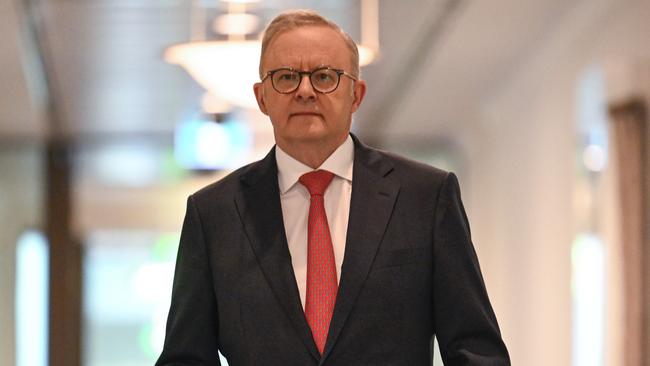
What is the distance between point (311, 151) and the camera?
231 cm

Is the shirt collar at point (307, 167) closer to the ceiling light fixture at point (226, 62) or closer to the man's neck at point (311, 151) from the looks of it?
the man's neck at point (311, 151)

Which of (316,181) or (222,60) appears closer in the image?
(316,181)

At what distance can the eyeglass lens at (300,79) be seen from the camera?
2.24 metres

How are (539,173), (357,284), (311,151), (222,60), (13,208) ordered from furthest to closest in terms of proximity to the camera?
(13,208) → (539,173) → (222,60) → (311,151) → (357,284)

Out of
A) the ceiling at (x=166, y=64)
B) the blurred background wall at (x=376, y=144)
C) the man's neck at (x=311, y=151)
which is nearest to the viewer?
the man's neck at (x=311, y=151)

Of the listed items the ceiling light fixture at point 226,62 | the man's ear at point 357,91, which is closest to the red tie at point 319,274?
the man's ear at point 357,91

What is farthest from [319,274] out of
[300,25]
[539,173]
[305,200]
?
[539,173]

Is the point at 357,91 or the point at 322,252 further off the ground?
the point at 357,91

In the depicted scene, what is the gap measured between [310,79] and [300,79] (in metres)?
0.02

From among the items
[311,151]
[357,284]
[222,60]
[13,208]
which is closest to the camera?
[357,284]

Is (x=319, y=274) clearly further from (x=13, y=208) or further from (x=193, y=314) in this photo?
(x=13, y=208)

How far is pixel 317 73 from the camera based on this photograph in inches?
88.4

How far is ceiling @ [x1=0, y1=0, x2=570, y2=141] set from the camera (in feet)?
27.3

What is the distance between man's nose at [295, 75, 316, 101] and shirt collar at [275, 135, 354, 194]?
0.14 meters
